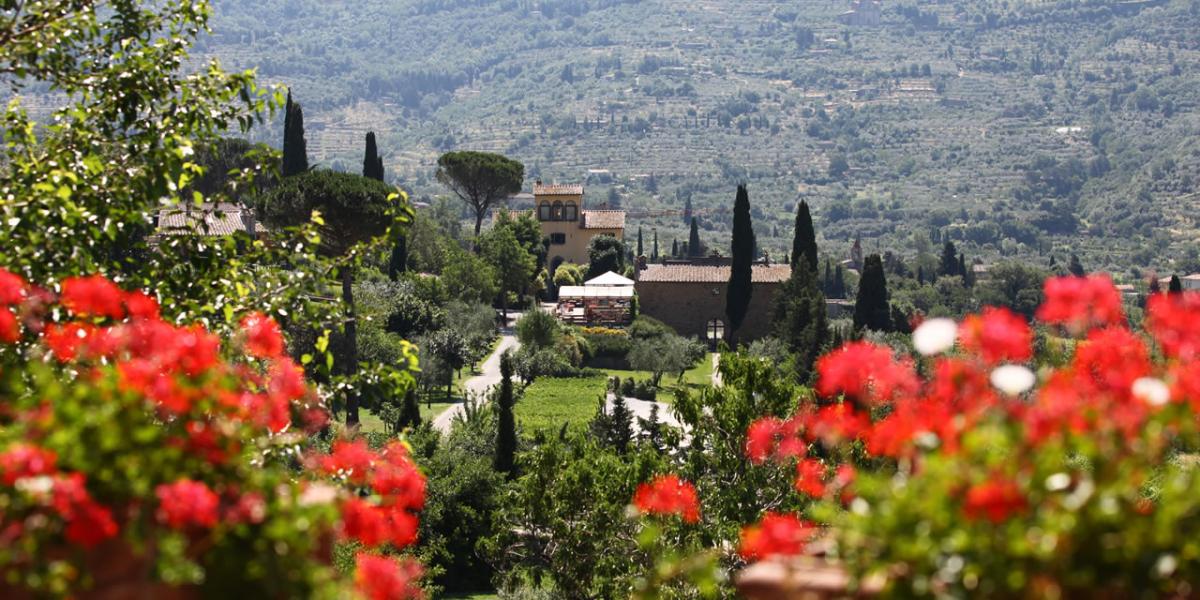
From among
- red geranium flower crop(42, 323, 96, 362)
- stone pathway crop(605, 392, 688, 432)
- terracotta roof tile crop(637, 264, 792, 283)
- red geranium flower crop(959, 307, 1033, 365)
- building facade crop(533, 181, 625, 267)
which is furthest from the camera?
building facade crop(533, 181, 625, 267)

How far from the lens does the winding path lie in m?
42.6

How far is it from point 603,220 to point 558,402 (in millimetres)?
43896

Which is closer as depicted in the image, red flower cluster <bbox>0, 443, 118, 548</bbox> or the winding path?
red flower cluster <bbox>0, 443, 118, 548</bbox>

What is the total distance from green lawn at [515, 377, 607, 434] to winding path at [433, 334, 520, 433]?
57.5 inches

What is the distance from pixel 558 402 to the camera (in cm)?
4734

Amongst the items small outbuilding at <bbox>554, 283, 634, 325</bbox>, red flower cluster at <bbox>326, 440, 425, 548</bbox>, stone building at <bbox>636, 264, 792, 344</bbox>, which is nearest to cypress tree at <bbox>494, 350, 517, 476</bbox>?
red flower cluster at <bbox>326, 440, 425, 548</bbox>

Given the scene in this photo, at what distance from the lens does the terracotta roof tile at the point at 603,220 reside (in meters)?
89.7

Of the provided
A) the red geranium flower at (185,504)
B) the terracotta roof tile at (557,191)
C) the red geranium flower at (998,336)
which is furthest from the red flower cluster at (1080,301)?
the terracotta roof tile at (557,191)

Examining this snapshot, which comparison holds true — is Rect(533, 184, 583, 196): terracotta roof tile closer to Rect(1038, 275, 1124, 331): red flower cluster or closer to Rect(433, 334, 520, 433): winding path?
Rect(433, 334, 520, 433): winding path

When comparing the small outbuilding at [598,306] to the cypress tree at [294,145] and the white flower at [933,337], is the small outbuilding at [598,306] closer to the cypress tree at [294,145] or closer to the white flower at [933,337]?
the cypress tree at [294,145]

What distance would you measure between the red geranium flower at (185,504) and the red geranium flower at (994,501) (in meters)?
1.97

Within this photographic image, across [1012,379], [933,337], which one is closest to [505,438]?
[933,337]

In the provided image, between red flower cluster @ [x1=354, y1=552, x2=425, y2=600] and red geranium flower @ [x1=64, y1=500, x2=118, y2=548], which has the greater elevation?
red geranium flower @ [x1=64, y1=500, x2=118, y2=548]

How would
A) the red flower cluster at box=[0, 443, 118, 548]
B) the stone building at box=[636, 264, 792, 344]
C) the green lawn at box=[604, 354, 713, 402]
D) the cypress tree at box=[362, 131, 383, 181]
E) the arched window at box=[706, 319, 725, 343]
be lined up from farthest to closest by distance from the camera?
the arched window at box=[706, 319, 725, 343] < the stone building at box=[636, 264, 792, 344] < the cypress tree at box=[362, 131, 383, 181] < the green lawn at box=[604, 354, 713, 402] < the red flower cluster at box=[0, 443, 118, 548]
